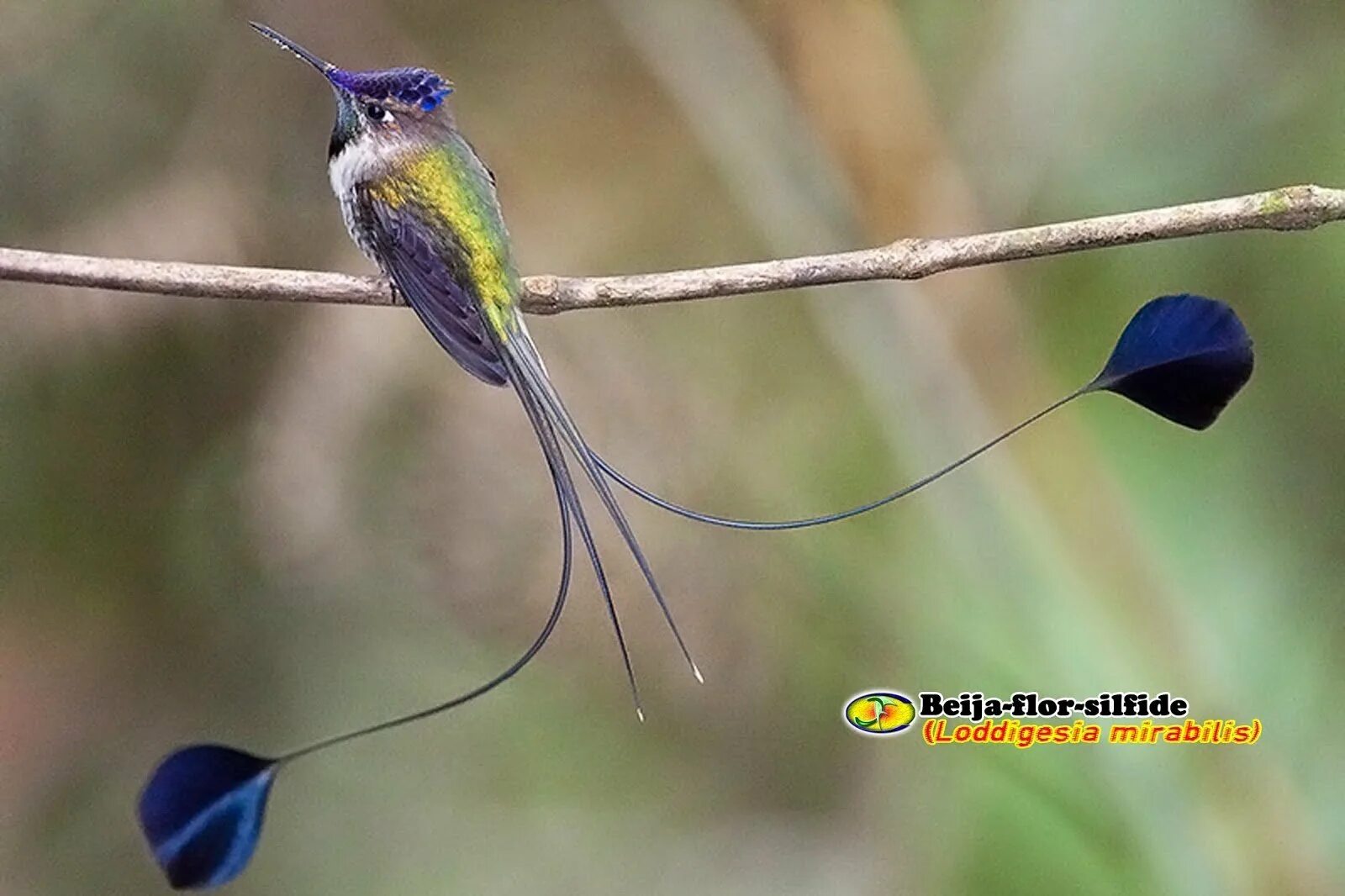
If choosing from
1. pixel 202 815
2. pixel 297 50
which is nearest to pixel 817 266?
pixel 297 50

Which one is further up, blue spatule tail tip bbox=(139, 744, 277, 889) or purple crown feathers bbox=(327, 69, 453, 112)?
purple crown feathers bbox=(327, 69, 453, 112)

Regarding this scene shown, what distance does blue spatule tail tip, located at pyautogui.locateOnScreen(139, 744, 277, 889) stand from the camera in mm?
907

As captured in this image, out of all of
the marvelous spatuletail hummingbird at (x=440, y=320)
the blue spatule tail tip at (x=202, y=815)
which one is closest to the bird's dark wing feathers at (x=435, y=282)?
the marvelous spatuletail hummingbird at (x=440, y=320)

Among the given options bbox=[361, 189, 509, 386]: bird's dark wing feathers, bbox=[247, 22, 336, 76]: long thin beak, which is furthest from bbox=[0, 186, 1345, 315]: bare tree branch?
bbox=[247, 22, 336, 76]: long thin beak

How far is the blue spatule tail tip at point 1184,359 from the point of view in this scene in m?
0.89

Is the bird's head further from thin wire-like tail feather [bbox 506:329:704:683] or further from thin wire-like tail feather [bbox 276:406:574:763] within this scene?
thin wire-like tail feather [bbox 276:406:574:763]

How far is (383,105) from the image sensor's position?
2.95ft

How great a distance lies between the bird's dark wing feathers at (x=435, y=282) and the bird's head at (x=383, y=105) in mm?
47

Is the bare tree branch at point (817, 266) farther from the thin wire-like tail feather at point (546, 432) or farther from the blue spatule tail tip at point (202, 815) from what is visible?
the blue spatule tail tip at point (202, 815)

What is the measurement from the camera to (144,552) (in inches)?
43.6

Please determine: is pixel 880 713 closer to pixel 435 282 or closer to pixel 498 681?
pixel 498 681

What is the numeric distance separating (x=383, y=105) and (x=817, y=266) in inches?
12.5

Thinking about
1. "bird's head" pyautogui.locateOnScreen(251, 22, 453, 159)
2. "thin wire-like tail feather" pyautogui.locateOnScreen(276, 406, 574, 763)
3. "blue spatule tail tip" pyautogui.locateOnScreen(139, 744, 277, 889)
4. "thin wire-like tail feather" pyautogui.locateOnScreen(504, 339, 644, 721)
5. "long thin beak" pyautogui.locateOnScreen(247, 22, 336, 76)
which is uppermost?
"long thin beak" pyautogui.locateOnScreen(247, 22, 336, 76)

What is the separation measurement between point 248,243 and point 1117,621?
0.81 meters
